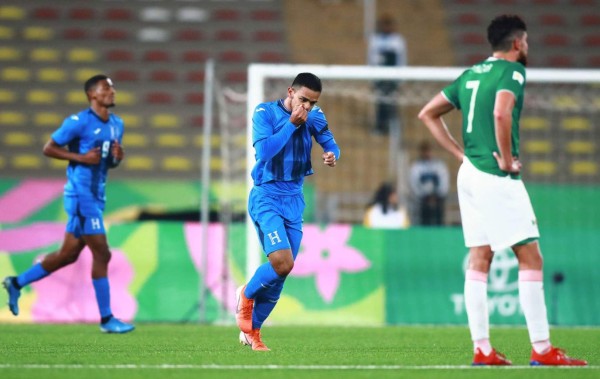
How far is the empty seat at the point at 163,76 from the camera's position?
22.8m

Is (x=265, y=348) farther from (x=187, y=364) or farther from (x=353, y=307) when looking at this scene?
(x=353, y=307)

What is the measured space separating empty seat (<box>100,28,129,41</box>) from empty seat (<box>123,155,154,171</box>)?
11.2ft

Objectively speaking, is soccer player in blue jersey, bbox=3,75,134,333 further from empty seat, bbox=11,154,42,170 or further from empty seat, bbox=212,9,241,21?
empty seat, bbox=212,9,241,21

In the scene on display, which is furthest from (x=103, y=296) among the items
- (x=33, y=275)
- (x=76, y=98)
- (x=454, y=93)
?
(x=76, y=98)

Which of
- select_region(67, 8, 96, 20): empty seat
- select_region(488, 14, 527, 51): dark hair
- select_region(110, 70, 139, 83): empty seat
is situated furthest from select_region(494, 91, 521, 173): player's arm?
select_region(67, 8, 96, 20): empty seat

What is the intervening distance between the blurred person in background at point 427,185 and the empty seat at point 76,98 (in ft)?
27.1

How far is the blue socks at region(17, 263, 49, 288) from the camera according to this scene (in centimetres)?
1084

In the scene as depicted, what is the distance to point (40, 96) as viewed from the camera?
73.3 ft

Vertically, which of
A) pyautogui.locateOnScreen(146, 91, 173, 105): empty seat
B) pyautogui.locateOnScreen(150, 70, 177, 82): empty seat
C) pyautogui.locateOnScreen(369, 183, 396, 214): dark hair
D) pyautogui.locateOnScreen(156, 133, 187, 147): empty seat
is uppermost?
pyautogui.locateOnScreen(150, 70, 177, 82): empty seat

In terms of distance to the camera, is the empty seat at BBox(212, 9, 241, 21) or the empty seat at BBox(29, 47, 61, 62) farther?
the empty seat at BBox(212, 9, 241, 21)

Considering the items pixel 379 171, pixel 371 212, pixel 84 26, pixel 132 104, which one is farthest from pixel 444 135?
pixel 84 26

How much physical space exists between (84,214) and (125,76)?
41.5ft

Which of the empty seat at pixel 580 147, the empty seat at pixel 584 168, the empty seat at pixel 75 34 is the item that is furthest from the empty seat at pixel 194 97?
the empty seat at pixel 584 168

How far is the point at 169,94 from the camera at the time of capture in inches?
888
